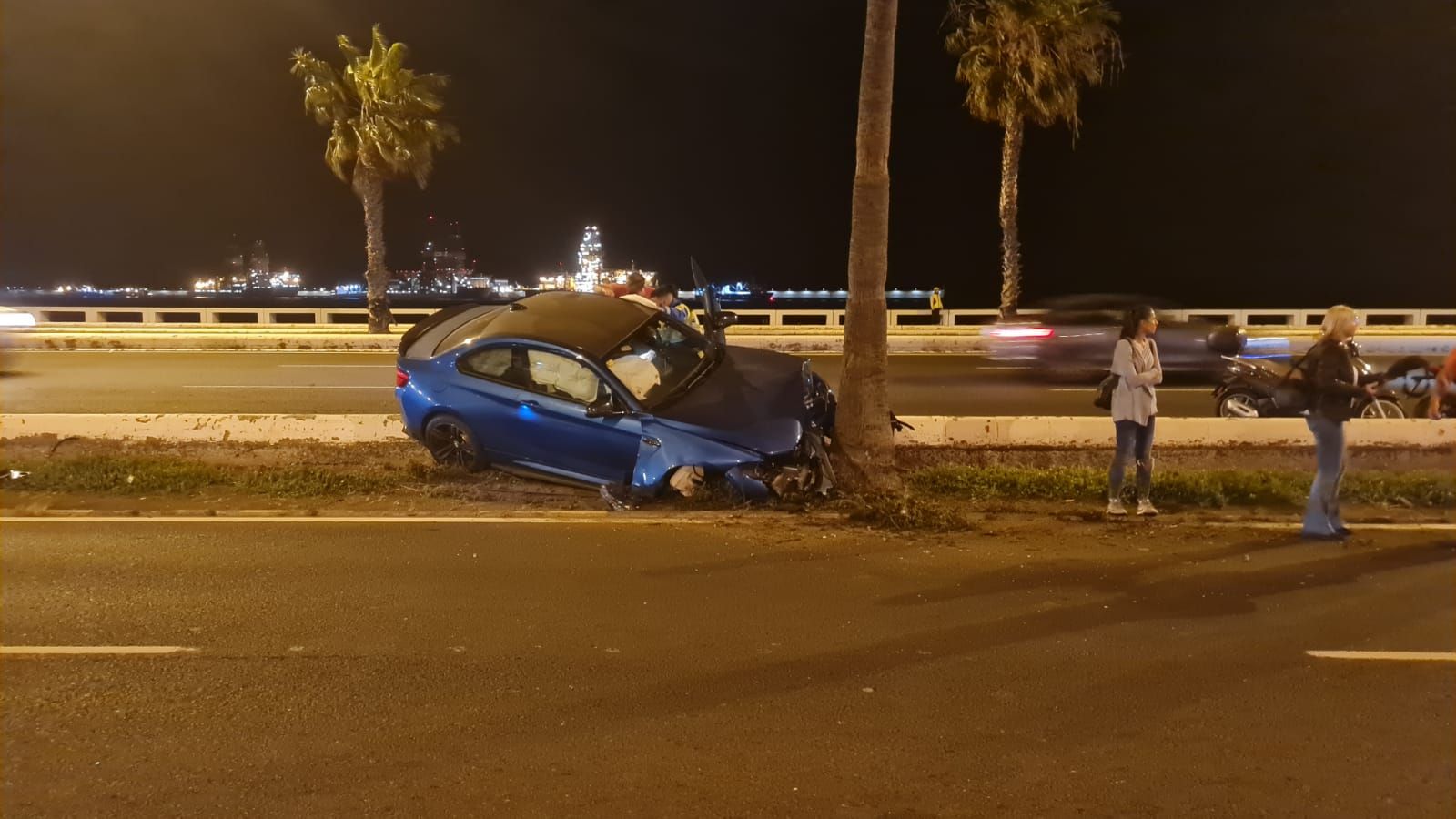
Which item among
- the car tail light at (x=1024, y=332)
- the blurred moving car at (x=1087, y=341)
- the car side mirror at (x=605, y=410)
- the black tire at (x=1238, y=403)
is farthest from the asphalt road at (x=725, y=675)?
the car tail light at (x=1024, y=332)

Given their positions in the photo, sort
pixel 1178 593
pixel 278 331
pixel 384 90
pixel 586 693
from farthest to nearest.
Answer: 1. pixel 384 90
2. pixel 278 331
3. pixel 1178 593
4. pixel 586 693

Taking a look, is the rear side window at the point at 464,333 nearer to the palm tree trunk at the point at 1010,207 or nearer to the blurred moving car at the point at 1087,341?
the blurred moving car at the point at 1087,341

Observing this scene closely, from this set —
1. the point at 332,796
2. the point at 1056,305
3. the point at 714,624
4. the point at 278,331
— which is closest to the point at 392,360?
the point at 278,331

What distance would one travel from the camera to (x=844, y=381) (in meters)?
9.41

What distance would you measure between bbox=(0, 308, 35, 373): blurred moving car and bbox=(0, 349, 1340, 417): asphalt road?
0.21 metres

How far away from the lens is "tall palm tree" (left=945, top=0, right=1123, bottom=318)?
96.9ft

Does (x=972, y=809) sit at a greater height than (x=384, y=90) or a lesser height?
lesser

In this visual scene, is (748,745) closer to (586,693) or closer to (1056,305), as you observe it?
(586,693)

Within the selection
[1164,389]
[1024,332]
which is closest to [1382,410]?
[1164,389]

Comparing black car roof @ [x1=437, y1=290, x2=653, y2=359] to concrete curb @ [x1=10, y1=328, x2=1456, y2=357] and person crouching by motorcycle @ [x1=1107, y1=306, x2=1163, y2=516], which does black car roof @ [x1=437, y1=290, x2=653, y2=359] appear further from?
concrete curb @ [x1=10, y1=328, x2=1456, y2=357]

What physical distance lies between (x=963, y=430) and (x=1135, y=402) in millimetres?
2271

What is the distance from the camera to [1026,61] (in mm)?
29938

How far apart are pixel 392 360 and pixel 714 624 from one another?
16.8 metres

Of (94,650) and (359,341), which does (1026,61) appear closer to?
(359,341)
